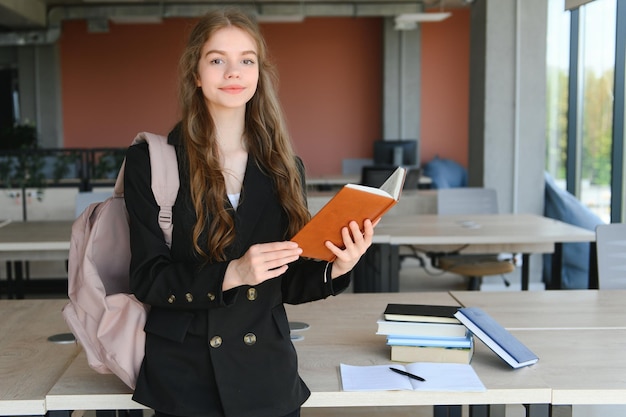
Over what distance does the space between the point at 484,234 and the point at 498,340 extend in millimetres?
2443

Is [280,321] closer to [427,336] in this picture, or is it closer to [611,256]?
[427,336]

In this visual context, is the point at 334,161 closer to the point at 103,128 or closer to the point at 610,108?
the point at 103,128

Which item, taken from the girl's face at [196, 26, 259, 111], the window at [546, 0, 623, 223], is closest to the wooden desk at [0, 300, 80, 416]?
the girl's face at [196, 26, 259, 111]

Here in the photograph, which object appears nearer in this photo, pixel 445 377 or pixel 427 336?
pixel 445 377

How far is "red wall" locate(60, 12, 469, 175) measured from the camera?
40.7 ft

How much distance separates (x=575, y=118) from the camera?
24.0 feet

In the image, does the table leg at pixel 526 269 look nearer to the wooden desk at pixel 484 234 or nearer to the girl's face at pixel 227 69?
the wooden desk at pixel 484 234

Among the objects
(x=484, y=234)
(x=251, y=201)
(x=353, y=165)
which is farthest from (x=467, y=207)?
(x=353, y=165)

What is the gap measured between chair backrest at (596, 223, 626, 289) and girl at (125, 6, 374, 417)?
6.41 feet

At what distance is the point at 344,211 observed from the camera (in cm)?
154

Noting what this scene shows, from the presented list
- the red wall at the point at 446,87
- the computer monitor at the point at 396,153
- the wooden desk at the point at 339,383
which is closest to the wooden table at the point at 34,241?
the wooden desk at the point at 339,383

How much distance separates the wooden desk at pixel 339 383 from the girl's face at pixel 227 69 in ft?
2.41

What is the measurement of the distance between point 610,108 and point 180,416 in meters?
5.52

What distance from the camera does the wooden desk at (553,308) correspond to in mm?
2391
